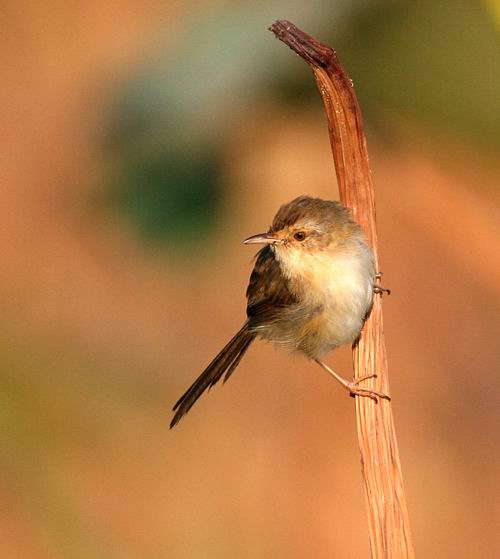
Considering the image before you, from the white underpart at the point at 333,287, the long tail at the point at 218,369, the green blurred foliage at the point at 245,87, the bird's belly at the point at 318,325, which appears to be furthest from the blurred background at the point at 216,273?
the bird's belly at the point at 318,325

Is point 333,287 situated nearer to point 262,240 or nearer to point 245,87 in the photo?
point 262,240

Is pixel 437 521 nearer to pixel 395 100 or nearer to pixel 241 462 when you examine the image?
pixel 241 462

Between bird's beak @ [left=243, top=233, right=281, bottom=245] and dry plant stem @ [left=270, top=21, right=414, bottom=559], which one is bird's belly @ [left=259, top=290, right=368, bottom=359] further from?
dry plant stem @ [left=270, top=21, right=414, bottom=559]

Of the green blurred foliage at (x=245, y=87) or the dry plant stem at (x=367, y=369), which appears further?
the green blurred foliage at (x=245, y=87)

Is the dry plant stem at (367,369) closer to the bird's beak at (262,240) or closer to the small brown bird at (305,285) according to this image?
the small brown bird at (305,285)

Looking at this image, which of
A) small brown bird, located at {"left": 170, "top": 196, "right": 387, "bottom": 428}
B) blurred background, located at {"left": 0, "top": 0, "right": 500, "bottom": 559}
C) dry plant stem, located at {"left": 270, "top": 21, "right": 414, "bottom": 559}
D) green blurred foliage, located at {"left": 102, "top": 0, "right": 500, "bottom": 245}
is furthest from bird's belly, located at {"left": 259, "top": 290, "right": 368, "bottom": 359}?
dry plant stem, located at {"left": 270, "top": 21, "right": 414, "bottom": 559}

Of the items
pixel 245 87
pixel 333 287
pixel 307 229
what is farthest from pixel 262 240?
pixel 245 87

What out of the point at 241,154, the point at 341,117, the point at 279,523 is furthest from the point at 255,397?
the point at 341,117
